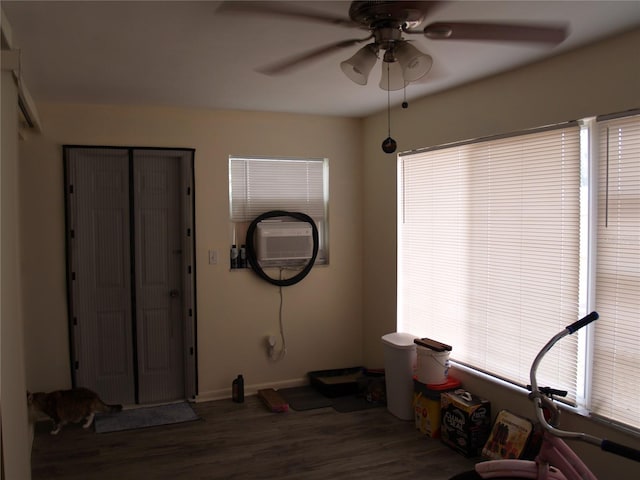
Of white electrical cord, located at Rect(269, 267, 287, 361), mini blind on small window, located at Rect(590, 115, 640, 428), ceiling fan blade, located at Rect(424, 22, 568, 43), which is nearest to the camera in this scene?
ceiling fan blade, located at Rect(424, 22, 568, 43)

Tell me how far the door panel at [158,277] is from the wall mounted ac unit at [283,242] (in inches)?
29.6

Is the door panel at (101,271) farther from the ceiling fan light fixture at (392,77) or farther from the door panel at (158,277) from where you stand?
the ceiling fan light fixture at (392,77)

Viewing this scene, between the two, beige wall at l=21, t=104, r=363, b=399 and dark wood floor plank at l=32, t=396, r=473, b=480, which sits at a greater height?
beige wall at l=21, t=104, r=363, b=399

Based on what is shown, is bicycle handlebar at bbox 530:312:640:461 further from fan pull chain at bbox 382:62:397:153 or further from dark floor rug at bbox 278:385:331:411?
dark floor rug at bbox 278:385:331:411

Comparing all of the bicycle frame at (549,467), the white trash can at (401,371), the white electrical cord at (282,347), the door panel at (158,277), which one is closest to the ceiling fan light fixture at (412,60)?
the bicycle frame at (549,467)

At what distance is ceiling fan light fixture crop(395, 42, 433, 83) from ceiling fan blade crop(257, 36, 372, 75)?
195 millimetres

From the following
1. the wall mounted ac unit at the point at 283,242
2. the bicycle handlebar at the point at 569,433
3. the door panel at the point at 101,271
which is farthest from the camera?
the wall mounted ac unit at the point at 283,242

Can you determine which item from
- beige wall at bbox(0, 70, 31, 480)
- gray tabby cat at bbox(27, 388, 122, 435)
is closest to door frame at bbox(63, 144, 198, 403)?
gray tabby cat at bbox(27, 388, 122, 435)

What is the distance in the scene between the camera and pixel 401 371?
13.8ft

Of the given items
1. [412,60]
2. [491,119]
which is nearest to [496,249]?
[491,119]

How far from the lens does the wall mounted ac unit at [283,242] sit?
4781 millimetres

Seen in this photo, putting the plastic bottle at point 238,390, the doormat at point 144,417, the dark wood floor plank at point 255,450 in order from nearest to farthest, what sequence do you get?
the dark wood floor plank at point 255,450
the doormat at point 144,417
the plastic bottle at point 238,390

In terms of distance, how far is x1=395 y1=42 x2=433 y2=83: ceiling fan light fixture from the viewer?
2.21m

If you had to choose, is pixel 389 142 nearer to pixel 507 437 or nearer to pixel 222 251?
pixel 507 437
